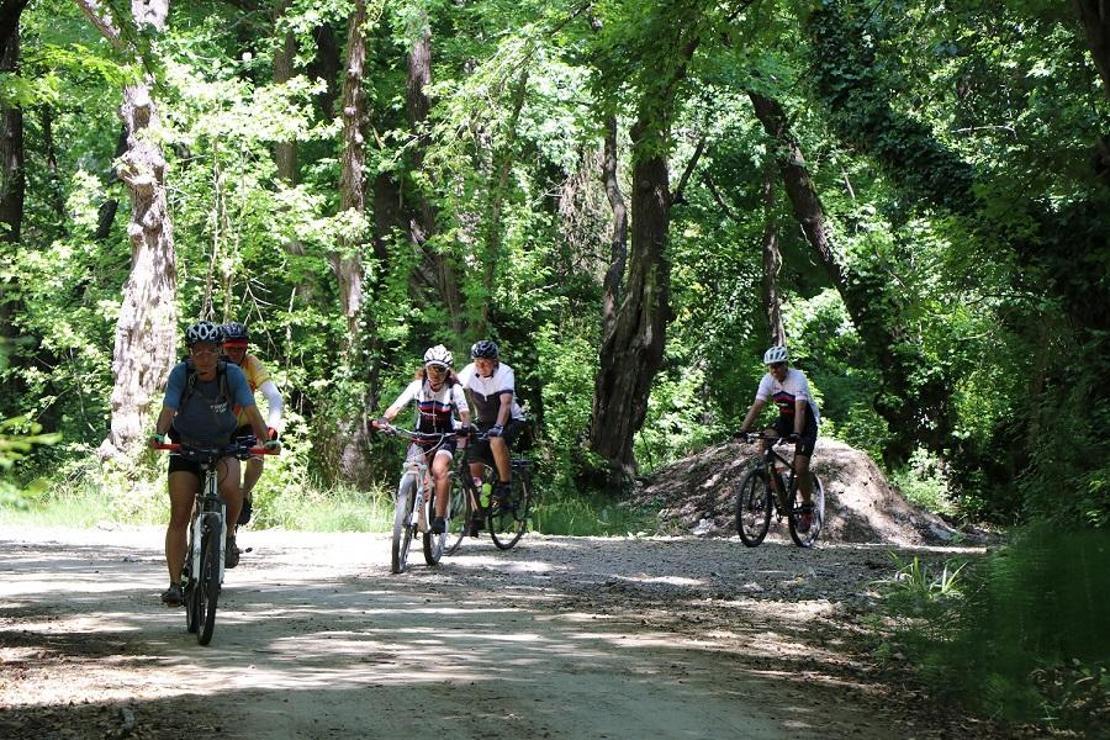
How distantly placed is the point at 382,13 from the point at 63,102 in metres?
7.01

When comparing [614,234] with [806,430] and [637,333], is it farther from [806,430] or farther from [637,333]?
[806,430]

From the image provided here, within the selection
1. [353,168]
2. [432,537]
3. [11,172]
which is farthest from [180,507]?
[11,172]

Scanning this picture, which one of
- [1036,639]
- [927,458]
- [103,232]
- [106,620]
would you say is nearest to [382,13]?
[103,232]

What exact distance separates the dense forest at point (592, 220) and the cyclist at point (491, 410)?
330cm

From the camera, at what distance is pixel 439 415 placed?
14.4m

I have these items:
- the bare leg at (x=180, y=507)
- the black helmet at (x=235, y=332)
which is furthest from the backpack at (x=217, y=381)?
the black helmet at (x=235, y=332)

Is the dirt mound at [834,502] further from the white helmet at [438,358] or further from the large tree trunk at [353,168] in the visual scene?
the white helmet at [438,358]

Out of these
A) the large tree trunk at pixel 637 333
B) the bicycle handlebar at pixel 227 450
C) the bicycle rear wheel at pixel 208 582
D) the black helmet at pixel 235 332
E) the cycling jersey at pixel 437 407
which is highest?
the large tree trunk at pixel 637 333

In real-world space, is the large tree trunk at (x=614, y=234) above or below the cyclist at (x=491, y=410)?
above

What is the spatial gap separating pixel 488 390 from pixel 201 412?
669 cm

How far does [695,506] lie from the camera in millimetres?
23031

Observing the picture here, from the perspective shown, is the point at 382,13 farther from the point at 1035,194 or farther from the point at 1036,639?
the point at 1036,639

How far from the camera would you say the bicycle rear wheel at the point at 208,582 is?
880cm

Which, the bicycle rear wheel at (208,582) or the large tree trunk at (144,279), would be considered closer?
the bicycle rear wheel at (208,582)
